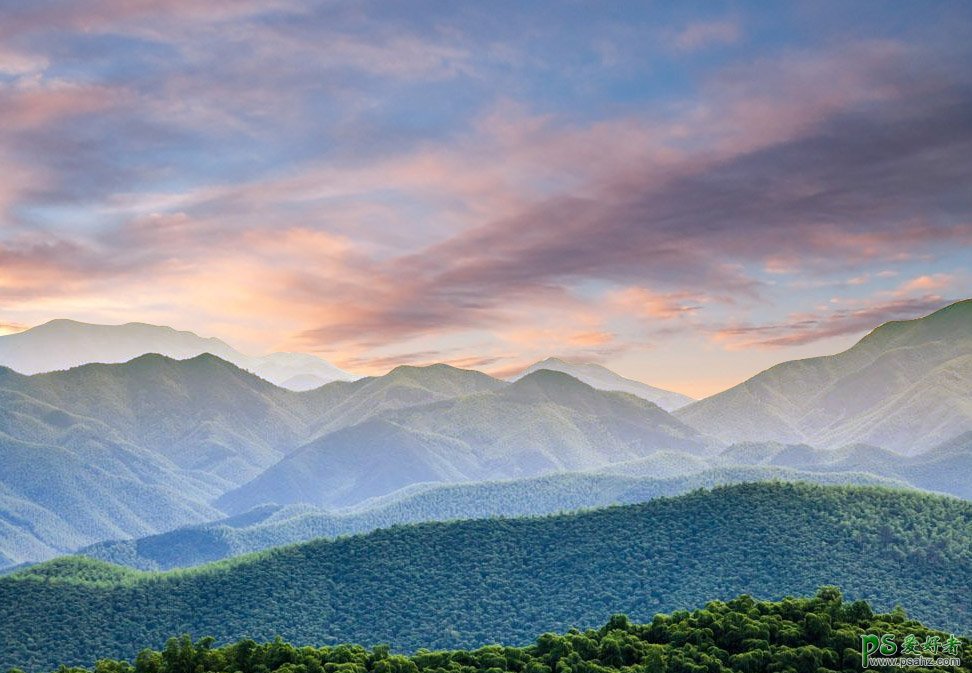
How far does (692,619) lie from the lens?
37438 millimetres

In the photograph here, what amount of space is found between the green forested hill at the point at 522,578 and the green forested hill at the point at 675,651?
2566 inches

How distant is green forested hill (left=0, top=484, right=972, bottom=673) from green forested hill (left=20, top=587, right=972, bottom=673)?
65166 mm

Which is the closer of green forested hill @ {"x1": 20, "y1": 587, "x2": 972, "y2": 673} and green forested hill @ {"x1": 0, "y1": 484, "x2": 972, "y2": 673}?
green forested hill @ {"x1": 20, "y1": 587, "x2": 972, "y2": 673}

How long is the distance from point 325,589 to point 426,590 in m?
12.0

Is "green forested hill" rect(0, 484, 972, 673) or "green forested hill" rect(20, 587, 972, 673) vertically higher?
"green forested hill" rect(20, 587, 972, 673)

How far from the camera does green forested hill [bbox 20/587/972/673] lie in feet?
109

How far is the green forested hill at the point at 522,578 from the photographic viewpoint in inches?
4016

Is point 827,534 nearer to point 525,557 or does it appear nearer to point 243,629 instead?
point 525,557

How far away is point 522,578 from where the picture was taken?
113 meters

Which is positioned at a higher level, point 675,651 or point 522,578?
point 675,651

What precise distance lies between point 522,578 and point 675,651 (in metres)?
80.7

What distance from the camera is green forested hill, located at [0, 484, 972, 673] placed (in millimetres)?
102000

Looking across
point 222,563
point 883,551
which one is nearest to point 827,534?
point 883,551

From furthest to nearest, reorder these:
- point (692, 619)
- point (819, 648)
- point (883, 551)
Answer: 1. point (883, 551)
2. point (692, 619)
3. point (819, 648)
